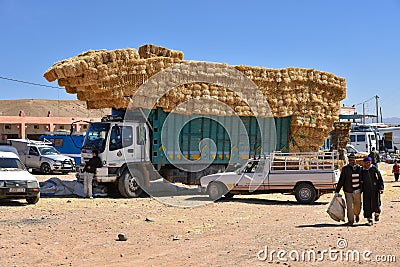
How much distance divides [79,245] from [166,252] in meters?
1.67

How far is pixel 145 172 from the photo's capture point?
16.7 m

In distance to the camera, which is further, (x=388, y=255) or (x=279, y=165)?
(x=279, y=165)

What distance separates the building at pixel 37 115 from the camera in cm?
4819

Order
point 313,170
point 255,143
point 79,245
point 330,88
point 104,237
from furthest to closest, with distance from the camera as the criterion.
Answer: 1. point 330,88
2. point 255,143
3. point 313,170
4. point 104,237
5. point 79,245

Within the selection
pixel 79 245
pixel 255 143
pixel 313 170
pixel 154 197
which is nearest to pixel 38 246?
pixel 79 245

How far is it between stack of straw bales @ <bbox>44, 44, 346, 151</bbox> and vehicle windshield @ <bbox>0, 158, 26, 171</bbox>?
278cm

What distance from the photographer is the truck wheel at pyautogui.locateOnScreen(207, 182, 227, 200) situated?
52.3ft

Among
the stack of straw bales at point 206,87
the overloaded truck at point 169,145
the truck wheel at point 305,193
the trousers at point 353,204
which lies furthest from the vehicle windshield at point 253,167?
the trousers at point 353,204

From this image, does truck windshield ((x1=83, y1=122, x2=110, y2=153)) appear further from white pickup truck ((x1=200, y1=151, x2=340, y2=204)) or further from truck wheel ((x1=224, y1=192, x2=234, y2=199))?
truck wheel ((x1=224, y1=192, x2=234, y2=199))

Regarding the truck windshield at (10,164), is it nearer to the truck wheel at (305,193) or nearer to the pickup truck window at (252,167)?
the pickup truck window at (252,167)

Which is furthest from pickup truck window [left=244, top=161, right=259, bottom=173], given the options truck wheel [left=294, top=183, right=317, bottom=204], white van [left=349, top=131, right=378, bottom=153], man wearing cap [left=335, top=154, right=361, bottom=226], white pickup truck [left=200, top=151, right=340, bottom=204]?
white van [left=349, top=131, right=378, bottom=153]

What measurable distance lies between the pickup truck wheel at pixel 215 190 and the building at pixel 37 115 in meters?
32.8

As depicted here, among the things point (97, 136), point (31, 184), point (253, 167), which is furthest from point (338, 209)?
point (31, 184)

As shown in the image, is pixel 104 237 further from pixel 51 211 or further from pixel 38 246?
pixel 51 211
